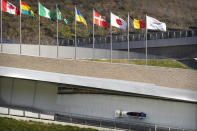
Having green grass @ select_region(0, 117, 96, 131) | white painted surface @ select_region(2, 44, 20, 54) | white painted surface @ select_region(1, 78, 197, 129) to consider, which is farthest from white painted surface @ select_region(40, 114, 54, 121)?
white painted surface @ select_region(2, 44, 20, 54)

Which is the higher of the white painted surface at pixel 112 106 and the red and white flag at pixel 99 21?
the red and white flag at pixel 99 21

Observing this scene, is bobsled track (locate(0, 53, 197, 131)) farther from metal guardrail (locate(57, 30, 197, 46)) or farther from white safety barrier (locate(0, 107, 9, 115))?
metal guardrail (locate(57, 30, 197, 46))

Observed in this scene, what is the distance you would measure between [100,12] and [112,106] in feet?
135

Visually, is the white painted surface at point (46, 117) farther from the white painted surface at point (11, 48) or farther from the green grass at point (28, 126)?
the white painted surface at point (11, 48)

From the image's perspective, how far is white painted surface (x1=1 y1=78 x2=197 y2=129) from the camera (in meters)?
19.5

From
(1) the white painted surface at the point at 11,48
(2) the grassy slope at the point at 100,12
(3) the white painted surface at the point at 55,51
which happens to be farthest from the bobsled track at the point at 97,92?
(2) the grassy slope at the point at 100,12

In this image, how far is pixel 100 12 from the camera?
60.5m

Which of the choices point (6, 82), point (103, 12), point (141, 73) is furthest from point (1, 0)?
point (103, 12)

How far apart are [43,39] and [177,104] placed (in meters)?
33.3

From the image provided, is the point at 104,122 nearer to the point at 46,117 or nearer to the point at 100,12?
the point at 46,117

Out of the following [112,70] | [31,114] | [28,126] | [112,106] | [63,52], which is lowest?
[28,126]

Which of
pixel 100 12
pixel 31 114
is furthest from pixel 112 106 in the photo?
pixel 100 12

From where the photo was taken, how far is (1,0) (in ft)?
84.6

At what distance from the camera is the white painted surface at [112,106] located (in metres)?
19.5
